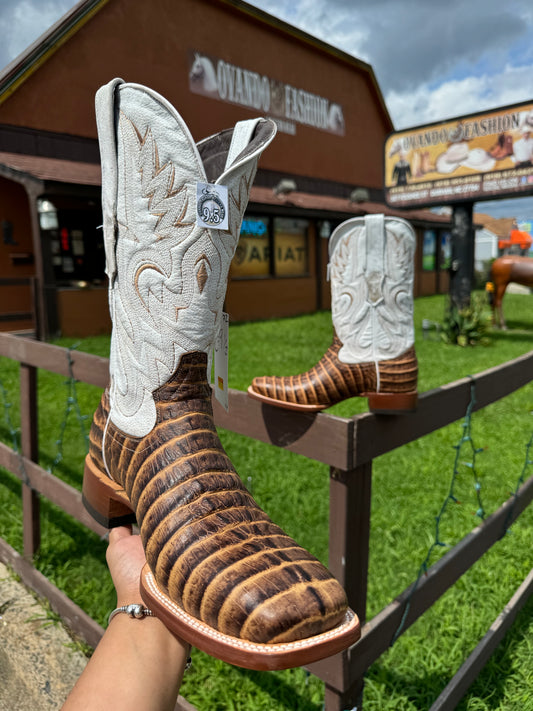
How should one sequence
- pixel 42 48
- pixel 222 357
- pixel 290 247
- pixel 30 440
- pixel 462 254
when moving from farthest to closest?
pixel 290 247 → pixel 462 254 → pixel 42 48 → pixel 30 440 → pixel 222 357

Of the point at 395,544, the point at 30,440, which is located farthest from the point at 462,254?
the point at 30,440

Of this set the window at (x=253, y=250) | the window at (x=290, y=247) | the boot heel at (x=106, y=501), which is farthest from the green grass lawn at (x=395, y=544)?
the window at (x=290, y=247)

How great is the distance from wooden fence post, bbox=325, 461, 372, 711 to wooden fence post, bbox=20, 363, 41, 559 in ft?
5.75

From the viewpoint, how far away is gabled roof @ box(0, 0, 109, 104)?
8.02 metres

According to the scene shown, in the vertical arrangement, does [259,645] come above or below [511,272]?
below

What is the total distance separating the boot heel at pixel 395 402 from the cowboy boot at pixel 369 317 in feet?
0.14

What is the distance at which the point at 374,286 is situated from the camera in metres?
1.53

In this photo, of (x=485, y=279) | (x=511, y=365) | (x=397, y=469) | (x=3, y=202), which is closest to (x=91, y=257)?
(x=3, y=202)

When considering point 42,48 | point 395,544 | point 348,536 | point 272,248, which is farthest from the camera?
point 272,248

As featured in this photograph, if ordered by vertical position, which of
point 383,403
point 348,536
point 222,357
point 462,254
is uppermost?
point 462,254

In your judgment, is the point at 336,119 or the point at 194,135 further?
the point at 336,119

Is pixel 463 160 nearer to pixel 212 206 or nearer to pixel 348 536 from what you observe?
pixel 348 536

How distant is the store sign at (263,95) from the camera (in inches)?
416

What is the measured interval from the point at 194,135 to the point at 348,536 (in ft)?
→ 31.8
